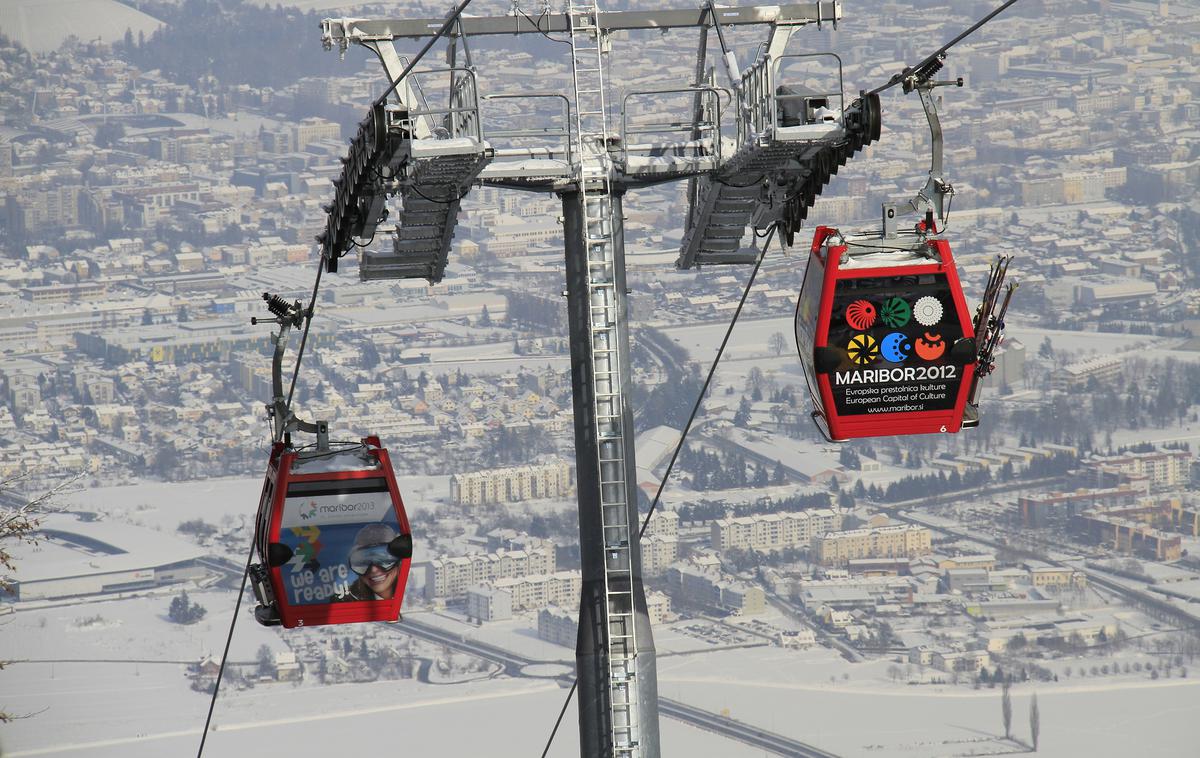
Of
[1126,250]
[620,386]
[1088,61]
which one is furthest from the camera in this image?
[1088,61]

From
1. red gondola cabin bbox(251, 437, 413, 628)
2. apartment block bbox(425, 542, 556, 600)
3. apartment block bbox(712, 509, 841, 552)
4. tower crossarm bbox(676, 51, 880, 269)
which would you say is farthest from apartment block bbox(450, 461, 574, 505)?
red gondola cabin bbox(251, 437, 413, 628)

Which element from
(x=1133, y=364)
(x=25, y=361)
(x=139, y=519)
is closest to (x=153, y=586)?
(x=139, y=519)

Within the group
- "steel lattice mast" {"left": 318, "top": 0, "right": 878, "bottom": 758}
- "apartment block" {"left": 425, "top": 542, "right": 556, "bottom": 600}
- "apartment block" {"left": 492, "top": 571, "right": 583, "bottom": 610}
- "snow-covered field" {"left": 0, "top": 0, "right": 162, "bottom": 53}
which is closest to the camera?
"steel lattice mast" {"left": 318, "top": 0, "right": 878, "bottom": 758}

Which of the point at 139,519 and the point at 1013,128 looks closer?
the point at 139,519

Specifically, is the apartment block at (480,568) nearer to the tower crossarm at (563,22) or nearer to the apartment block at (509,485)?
the apartment block at (509,485)

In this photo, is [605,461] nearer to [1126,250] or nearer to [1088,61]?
[1126,250]

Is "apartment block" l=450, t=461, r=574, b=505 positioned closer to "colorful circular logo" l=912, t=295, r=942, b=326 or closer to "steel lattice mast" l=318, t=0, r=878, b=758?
Answer: "steel lattice mast" l=318, t=0, r=878, b=758
